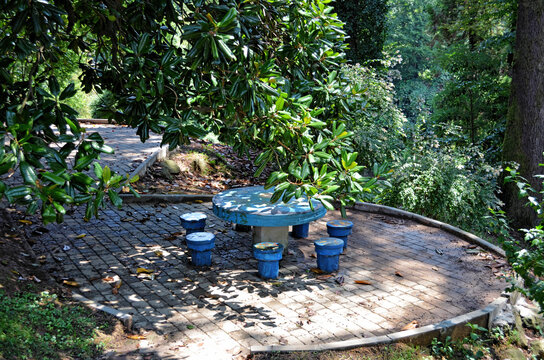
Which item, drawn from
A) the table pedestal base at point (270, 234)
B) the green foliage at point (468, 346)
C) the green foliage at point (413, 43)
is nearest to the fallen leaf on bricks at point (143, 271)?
the table pedestal base at point (270, 234)

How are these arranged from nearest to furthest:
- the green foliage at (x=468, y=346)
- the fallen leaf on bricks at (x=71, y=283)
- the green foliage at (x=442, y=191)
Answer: the green foliage at (x=468, y=346)
the fallen leaf on bricks at (x=71, y=283)
the green foliage at (x=442, y=191)

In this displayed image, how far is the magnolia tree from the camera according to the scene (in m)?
3.47

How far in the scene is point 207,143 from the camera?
15188 mm

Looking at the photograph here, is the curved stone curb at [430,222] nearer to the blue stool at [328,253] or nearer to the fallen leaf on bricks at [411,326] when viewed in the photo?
the blue stool at [328,253]

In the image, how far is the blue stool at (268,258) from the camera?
580 centimetres

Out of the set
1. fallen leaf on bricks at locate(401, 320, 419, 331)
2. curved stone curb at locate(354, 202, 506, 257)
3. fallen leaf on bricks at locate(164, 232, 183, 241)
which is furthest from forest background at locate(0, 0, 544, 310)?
fallen leaf on bricks at locate(164, 232, 183, 241)

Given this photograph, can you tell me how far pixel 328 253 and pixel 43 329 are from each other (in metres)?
3.36

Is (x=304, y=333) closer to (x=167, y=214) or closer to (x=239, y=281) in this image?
(x=239, y=281)

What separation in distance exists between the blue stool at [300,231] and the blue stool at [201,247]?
5.62 ft

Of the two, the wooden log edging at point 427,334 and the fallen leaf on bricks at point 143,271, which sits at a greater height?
the fallen leaf on bricks at point 143,271

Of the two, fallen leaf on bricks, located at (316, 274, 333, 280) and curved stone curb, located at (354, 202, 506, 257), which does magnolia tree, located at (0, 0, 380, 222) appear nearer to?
fallen leaf on bricks, located at (316, 274, 333, 280)

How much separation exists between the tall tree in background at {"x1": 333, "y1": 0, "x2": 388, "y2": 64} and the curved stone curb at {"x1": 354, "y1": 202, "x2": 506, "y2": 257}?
21.0 feet

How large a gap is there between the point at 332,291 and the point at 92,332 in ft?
8.95

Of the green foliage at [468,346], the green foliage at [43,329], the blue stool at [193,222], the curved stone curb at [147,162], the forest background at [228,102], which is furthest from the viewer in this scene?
the curved stone curb at [147,162]
